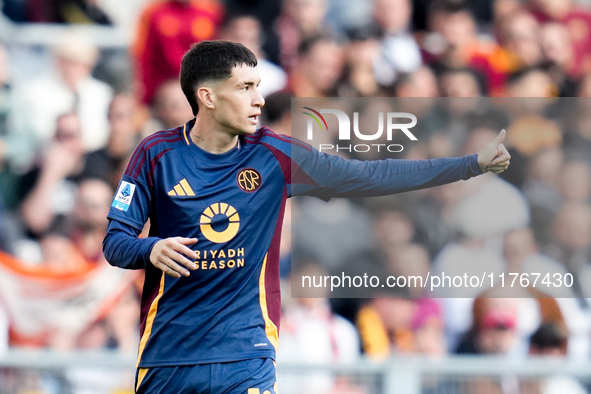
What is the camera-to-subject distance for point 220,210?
348cm

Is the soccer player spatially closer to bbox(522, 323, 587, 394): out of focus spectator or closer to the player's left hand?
the player's left hand

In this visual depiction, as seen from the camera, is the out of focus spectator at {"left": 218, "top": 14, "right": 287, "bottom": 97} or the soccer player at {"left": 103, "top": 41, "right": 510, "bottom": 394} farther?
the out of focus spectator at {"left": 218, "top": 14, "right": 287, "bottom": 97}

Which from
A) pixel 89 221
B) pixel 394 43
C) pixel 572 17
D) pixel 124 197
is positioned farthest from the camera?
pixel 572 17

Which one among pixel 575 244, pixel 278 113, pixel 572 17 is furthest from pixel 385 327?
pixel 572 17

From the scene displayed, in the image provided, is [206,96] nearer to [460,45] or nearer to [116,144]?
[116,144]

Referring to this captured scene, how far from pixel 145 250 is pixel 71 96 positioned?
16.8ft

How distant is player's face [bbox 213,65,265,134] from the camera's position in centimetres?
354

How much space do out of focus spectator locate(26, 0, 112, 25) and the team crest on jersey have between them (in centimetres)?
537

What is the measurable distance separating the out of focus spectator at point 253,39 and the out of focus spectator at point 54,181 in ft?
5.76

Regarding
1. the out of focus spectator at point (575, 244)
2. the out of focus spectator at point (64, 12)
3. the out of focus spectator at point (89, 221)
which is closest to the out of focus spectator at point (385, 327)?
the out of focus spectator at point (575, 244)

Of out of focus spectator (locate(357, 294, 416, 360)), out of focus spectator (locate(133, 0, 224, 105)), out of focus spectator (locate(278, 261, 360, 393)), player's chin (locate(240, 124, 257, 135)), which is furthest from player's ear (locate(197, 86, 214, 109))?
out of focus spectator (locate(133, 0, 224, 105))

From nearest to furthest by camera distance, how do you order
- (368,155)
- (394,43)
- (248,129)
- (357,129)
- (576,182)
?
(248,129)
(368,155)
(357,129)
(576,182)
(394,43)

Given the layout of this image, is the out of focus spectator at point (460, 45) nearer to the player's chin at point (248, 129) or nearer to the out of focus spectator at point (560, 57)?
the out of focus spectator at point (560, 57)

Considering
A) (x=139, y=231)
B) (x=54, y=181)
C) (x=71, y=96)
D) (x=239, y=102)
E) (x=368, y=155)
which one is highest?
(x=71, y=96)
